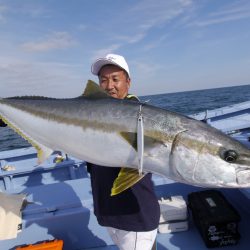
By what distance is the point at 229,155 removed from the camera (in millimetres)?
1798

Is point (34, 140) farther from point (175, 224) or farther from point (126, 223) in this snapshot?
point (175, 224)

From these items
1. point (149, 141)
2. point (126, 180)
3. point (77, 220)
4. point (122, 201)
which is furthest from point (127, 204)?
point (77, 220)

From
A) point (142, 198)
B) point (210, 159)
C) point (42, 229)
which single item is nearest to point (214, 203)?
point (142, 198)

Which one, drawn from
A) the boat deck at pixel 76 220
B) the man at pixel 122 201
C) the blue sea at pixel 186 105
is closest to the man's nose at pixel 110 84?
the man at pixel 122 201

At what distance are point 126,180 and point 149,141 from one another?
315mm

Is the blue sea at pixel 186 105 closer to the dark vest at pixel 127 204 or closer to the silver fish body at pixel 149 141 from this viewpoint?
the silver fish body at pixel 149 141

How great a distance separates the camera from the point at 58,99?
2.48 metres

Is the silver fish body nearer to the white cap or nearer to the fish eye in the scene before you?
the fish eye

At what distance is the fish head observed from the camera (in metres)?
1.77

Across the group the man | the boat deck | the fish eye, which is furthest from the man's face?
the boat deck

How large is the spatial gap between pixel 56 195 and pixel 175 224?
6.14 feet

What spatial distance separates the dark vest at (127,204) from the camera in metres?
2.50

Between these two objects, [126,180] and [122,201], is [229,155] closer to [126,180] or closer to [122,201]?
[126,180]

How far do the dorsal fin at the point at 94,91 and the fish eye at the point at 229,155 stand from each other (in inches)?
37.7
